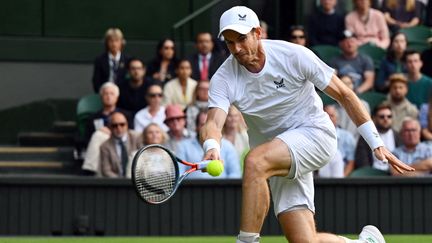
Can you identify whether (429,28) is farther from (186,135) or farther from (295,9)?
(186,135)

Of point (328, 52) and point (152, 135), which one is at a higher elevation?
point (328, 52)

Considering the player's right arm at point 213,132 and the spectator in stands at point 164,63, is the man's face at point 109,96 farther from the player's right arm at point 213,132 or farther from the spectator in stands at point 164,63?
the player's right arm at point 213,132

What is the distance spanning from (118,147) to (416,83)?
3.79 metres

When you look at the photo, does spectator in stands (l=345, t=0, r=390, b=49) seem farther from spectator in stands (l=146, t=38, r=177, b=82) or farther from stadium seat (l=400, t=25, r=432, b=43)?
spectator in stands (l=146, t=38, r=177, b=82)

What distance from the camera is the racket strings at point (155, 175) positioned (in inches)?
320

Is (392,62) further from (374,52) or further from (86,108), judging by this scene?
(86,108)

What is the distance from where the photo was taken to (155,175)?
818cm

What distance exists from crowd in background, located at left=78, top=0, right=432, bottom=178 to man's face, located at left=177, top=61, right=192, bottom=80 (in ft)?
0.04

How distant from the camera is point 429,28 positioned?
1747 cm

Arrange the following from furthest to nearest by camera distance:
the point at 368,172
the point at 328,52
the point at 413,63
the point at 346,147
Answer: the point at 328,52
the point at 413,63
the point at 346,147
the point at 368,172

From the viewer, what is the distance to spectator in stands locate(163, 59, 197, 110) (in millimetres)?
15391

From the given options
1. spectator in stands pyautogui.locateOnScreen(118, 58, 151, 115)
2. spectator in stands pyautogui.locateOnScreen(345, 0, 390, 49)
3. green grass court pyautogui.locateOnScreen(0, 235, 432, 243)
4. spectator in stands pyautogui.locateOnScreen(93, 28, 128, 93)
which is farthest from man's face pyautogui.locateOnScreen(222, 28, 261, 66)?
spectator in stands pyautogui.locateOnScreen(345, 0, 390, 49)

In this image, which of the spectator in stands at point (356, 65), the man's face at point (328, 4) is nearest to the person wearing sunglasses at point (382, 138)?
the spectator in stands at point (356, 65)

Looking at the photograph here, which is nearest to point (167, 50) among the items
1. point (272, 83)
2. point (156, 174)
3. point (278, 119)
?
point (278, 119)
